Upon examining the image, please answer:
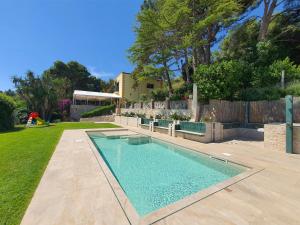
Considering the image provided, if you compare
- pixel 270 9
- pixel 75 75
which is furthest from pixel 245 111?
pixel 75 75

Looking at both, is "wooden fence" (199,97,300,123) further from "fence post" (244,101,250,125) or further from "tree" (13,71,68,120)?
"tree" (13,71,68,120)

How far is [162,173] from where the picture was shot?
5938 mm

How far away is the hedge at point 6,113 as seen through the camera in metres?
15.8

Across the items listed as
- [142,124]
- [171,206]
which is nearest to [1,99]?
[142,124]

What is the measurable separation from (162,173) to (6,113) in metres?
16.8

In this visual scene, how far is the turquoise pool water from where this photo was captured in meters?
4.19

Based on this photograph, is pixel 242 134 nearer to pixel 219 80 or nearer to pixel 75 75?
pixel 219 80

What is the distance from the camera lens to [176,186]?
4812 millimetres

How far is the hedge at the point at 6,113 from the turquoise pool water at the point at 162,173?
42.7 feet

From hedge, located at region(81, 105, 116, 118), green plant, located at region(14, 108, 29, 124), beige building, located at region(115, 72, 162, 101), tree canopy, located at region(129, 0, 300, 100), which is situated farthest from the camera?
beige building, located at region(115, 72, 162, 101)

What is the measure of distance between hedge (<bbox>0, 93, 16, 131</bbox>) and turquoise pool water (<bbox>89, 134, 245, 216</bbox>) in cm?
1301

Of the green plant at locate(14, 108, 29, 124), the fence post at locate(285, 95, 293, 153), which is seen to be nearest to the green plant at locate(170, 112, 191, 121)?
the fence post at locate(285, 95, 293, 153)

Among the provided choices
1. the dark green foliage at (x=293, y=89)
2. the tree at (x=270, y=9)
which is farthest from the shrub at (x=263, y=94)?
the tree at (x=270, y=9)

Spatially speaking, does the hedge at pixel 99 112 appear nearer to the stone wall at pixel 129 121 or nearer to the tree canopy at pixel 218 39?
the stone wall at pixel 129 121
